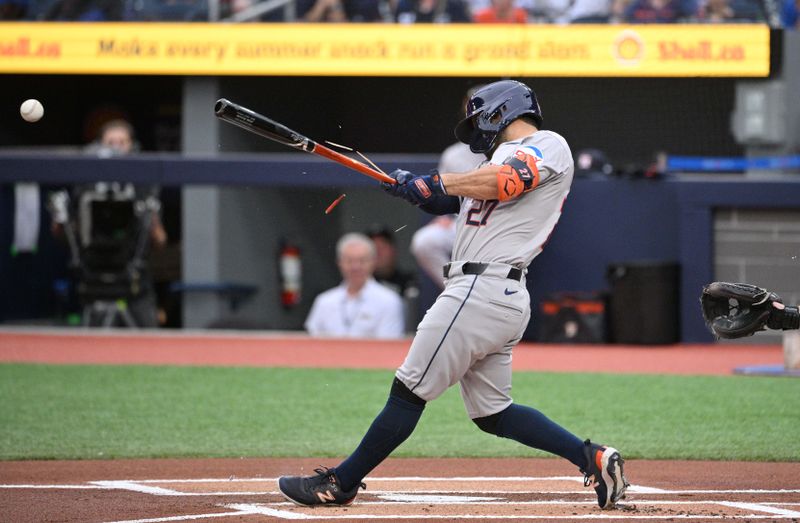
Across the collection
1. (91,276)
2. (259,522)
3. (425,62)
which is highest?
(425,62)

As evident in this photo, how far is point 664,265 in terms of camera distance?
39.9 feet

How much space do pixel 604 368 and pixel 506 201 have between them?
5938 millimetres

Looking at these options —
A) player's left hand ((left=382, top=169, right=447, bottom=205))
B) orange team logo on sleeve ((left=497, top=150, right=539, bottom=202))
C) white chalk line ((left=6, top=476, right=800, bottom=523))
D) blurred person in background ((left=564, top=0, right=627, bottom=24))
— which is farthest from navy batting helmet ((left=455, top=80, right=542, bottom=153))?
blurred person in background ((left=564, top=0, right=627, bottom=24))

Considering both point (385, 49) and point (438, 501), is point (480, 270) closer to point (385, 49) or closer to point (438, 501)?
point (438, 501)

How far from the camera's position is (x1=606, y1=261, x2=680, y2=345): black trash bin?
12133 millimetres

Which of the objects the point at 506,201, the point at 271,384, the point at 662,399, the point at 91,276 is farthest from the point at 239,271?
the point at 506,201

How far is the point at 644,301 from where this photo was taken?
12133mm

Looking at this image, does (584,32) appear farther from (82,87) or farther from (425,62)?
(82,87)

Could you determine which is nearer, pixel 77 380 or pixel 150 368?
pixel 77 380

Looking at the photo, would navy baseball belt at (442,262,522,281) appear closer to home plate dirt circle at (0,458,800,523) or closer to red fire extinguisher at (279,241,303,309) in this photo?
home plate dirt circle at (0,458,800,523)

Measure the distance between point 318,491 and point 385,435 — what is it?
1.10 ft

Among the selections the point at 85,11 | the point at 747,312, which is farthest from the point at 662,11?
the point at 747,312

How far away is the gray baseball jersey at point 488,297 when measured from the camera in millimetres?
4938

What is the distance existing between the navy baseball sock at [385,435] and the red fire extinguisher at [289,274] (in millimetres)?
10623
